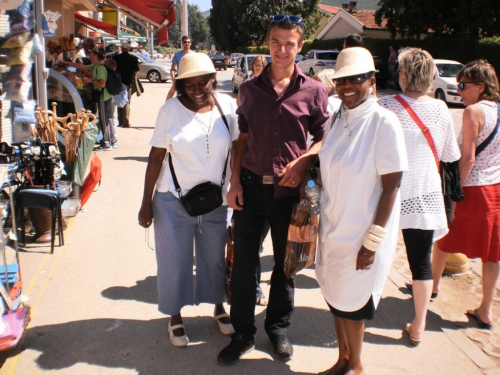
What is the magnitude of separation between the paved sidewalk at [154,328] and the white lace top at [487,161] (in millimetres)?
1059

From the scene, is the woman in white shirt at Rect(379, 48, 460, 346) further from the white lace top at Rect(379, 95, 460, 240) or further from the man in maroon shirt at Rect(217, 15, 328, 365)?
the man in maroon shirt at Rect(217, 15, 328, 365)

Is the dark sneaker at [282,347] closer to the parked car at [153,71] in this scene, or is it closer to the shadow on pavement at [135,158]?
the shadow on pavement at [135,158]

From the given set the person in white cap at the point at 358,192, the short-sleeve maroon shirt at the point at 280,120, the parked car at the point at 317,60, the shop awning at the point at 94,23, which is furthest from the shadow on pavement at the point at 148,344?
the parked car at the point at 317,60

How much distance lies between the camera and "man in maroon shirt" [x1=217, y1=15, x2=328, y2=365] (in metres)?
3.00

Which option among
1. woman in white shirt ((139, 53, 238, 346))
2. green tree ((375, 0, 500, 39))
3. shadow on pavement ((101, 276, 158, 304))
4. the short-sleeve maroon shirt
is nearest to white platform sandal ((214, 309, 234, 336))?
woman in white shirt ((139, 53, 238, 346))

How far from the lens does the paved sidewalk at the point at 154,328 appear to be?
10.7 feet

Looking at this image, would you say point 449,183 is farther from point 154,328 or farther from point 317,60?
point 317,60

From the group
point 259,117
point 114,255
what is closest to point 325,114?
point 259,117

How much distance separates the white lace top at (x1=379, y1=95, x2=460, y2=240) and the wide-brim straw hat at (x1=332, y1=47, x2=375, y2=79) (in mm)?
678

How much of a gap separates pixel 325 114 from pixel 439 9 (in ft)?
87.5

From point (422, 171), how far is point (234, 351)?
5.35ft

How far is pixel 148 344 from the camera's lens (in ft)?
11.3

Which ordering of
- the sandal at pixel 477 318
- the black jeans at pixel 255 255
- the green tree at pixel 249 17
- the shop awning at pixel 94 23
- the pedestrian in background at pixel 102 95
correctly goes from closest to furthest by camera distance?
the black jeans at pixel 255 255
the sandal at pixel 477 318
the pedestrian in background at pixel 102 95
the shop awning at pixel 94 23
the green tree at pixel 249 17

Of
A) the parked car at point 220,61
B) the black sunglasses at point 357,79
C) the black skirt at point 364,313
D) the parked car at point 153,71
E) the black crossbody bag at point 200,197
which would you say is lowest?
the black skirt at point 364,313
